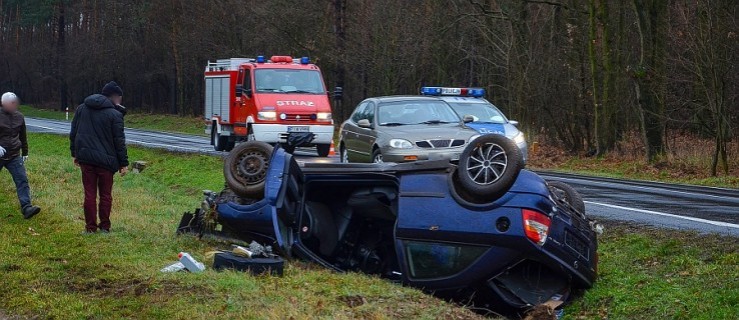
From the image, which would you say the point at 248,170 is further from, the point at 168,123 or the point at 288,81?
the point at 168,123

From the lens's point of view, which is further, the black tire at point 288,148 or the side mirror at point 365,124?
the side mirror at point 365,124

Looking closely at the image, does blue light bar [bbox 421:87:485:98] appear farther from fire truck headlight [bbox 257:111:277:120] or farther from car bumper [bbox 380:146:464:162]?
fire truck headlight [bbox 257:111:277:120]

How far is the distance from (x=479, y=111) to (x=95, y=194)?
30.6ft

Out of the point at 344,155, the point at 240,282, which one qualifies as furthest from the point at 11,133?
the point at 344,155

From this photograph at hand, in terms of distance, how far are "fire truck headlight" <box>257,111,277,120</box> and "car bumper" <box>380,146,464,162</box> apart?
8.05 metres

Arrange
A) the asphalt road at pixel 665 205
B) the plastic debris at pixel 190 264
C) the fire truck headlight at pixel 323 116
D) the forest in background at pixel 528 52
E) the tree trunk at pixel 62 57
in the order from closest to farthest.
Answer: the plastic debris at pixel 190 264 → the asphalt road at pixel 665 205 → the fire truck headlight at pixel 323 116 → the forest in background at pixel 528 52 → the tree trunk at pixel 62 57

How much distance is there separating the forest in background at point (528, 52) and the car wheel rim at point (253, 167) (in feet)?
52.4

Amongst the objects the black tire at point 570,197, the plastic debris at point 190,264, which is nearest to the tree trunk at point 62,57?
the black tire at point 570,197

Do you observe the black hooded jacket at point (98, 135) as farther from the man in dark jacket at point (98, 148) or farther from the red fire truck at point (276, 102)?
the red fire truck at point (276, 102)

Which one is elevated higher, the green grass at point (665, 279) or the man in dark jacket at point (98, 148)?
the man in dark jacket at point (98, 148)

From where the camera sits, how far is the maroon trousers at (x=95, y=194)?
35.3ft

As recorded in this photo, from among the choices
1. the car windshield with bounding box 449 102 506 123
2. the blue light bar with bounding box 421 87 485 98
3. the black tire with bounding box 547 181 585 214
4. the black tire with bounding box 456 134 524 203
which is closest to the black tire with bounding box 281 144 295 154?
the black tire with bounding box 456 134 524 203

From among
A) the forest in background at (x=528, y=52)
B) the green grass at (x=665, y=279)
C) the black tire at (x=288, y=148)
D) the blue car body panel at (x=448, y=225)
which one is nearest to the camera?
the blue car body panel at (x=448, y=225)

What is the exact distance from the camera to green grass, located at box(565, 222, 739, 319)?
8406 mm
